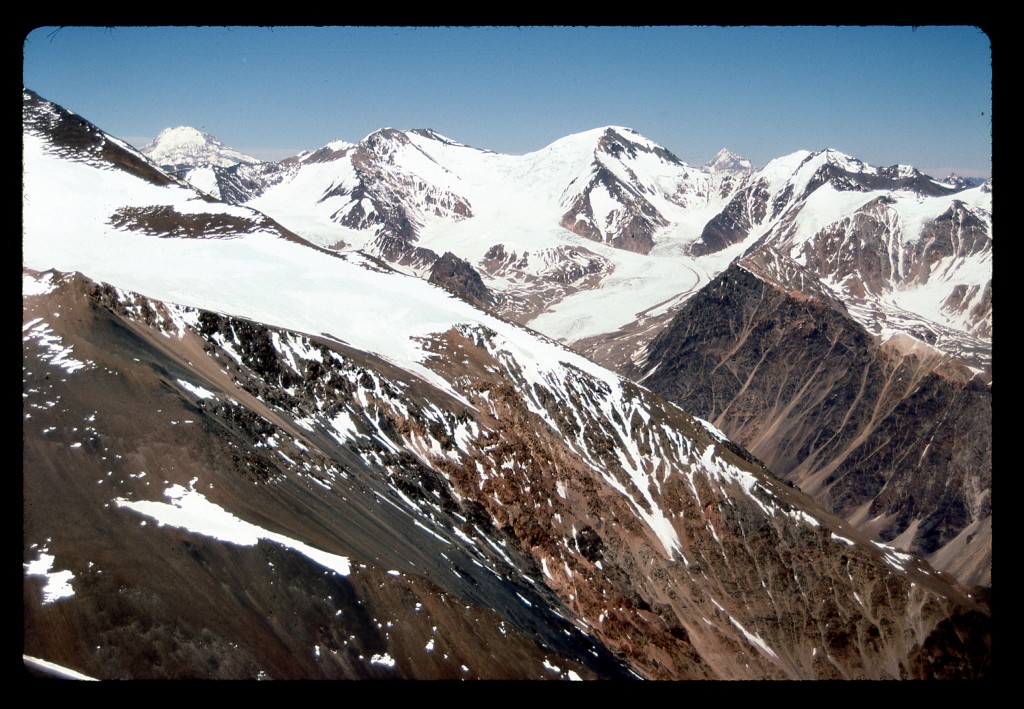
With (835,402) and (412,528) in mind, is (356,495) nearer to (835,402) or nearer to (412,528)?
(412,528)

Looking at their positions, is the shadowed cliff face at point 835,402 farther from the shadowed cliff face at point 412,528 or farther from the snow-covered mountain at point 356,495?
the snow-covered mountain at point 356,495

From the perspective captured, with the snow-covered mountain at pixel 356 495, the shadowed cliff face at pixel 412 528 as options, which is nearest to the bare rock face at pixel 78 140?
the snow-covered mountain at pixel 356 495

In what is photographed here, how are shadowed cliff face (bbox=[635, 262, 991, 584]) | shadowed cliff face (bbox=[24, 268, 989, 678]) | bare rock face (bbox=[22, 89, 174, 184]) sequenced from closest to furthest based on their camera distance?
shadowed cliff face (bbox=[24, 268, 989, 678]) → bare rock face (bbox=[22, 89, 174, 184]) → shadowed cliff face (bbox=[635, 262, 991, 584])

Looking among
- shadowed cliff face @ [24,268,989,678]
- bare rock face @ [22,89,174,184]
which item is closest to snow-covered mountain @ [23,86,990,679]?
shadowed cliff face @ [24,268,989,678]

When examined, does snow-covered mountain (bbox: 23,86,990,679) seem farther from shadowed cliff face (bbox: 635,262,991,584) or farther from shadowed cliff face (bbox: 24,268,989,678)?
shadowed cliff face (bbox: 635,262,991,584)

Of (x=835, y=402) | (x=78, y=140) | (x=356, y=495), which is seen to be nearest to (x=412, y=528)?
(x=356, y=495)
